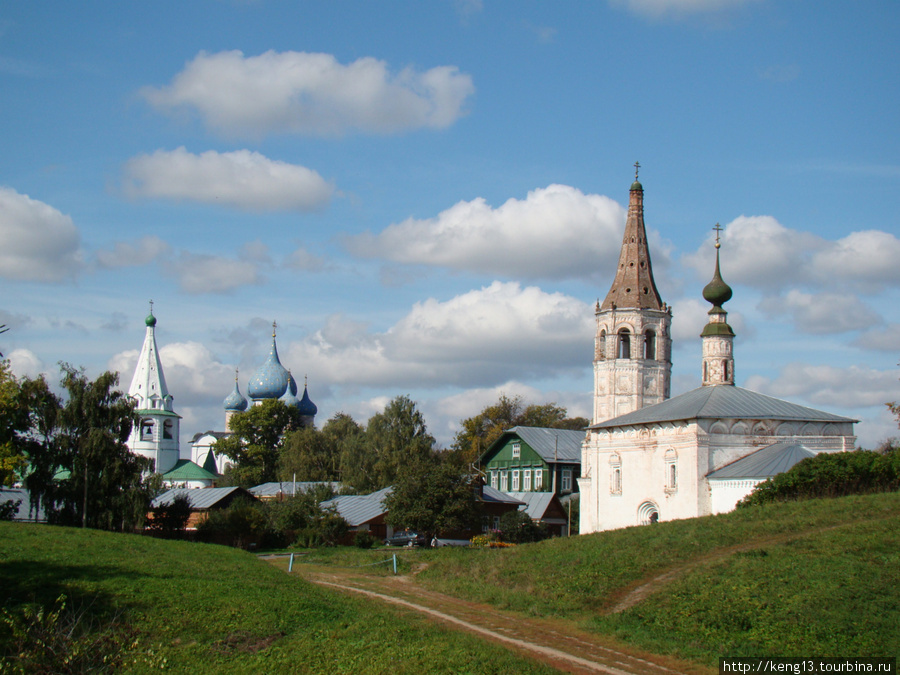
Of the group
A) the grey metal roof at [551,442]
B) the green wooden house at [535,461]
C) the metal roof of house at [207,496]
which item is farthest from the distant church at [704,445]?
the metal roof of house at [207,496]

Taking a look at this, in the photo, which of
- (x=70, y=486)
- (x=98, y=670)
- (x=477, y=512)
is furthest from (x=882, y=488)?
(x=70, y=486)

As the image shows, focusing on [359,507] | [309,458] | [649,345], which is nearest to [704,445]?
[359,507]

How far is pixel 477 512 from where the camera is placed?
1620 inches

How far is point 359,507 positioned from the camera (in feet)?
157

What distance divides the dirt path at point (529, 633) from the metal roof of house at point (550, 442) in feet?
114

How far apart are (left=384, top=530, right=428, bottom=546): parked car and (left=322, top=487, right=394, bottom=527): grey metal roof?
4.84 ft

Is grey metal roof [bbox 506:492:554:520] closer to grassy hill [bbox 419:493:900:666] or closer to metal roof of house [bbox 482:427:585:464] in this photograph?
metal roof of house [bbox 482:427:585:464]

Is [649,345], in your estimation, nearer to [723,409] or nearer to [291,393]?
[723,409]

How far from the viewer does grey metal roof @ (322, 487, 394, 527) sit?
4506 centimetres

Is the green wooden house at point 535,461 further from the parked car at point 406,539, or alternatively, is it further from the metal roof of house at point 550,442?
the parked car at point 406,539

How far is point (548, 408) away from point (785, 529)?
6190 cm

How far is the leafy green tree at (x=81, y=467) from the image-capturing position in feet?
121

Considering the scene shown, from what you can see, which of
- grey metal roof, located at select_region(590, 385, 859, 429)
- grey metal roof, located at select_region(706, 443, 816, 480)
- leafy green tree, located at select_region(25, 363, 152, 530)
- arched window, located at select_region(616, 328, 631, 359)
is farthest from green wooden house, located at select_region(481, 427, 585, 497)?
leafy green tree, located at select_region(25, 363, 152, 530)

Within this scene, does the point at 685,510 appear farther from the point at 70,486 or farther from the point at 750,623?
the point at 70,486
